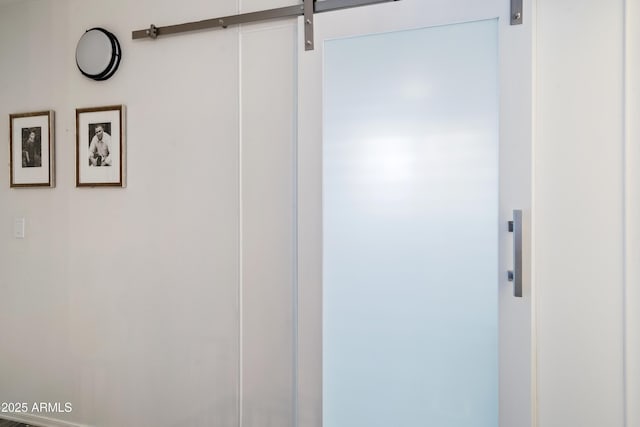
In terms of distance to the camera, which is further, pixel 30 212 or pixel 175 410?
pixel 30 212

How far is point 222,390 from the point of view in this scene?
1.90m

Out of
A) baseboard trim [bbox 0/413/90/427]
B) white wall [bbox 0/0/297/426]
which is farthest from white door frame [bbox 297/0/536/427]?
baseboard trim [bbox 0/413/90/427]

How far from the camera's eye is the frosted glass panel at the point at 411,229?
1.50 meters

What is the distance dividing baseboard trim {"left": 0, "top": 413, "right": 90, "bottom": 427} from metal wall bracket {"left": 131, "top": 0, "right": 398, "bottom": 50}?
6.66 feet

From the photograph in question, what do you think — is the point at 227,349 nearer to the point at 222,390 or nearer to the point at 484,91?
the point at 222,390

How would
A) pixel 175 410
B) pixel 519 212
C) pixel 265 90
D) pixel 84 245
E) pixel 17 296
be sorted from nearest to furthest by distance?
pixel 519 212
pixel 265 90
pixel 175 410
pixel 84 245
pixel 17 296

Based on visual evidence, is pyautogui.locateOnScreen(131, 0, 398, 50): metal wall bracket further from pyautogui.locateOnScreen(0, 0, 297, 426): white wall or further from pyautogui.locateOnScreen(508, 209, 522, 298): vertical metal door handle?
pyautogui.locateOnScreen(508, 209, 522, 298): vertical metal door handle

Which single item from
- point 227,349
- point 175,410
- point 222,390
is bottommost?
point 175,410

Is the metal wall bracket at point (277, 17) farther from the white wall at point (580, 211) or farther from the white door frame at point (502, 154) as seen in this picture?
the white wall at point (580, 211)

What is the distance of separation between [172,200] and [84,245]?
0.61 meters

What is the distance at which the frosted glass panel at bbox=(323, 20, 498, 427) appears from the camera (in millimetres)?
1498

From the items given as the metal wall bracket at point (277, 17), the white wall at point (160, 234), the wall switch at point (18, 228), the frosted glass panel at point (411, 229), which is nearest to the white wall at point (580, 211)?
the frosted glass panel at point (411, 229)

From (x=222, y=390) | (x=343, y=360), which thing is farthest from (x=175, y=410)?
(x=343, y=360)

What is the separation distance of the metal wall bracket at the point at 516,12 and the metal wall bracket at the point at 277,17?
44 cm
